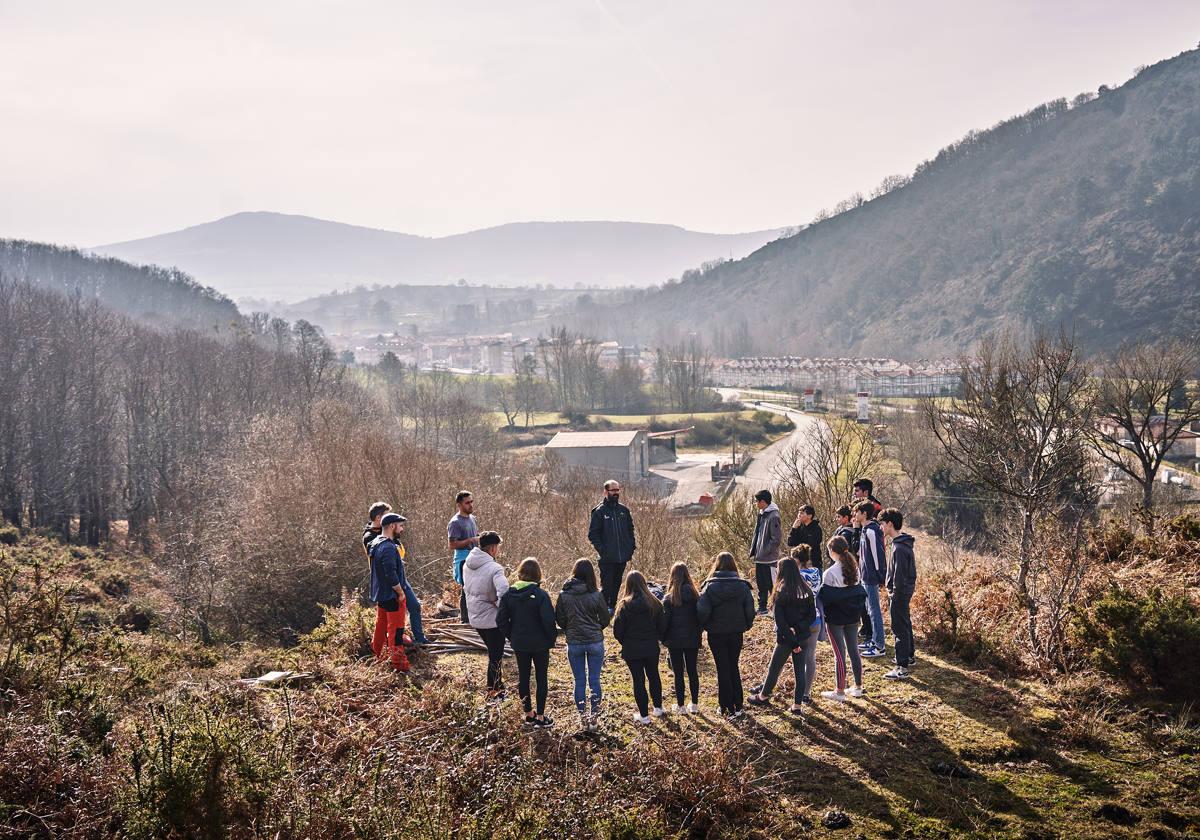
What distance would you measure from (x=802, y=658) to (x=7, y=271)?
126 metres

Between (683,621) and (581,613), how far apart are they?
1008 mm

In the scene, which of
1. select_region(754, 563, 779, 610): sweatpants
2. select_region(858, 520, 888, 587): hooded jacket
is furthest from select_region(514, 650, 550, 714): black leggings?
select_region(754, 563, 779, 610): sweatpants

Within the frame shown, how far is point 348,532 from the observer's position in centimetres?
1891

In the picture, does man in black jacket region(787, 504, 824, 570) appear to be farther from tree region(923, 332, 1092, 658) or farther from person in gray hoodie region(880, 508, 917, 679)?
tree region(923, 332, 1092, 658)

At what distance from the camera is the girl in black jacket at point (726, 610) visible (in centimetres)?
790

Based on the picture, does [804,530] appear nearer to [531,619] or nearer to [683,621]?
[683,621]

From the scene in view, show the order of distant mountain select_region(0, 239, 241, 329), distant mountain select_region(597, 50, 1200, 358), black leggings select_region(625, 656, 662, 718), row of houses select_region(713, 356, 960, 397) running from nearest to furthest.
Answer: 1. black leggings select_region(625, 656, 662, 718)
2. row of houses select_region(713, 356, 960, 397)
3. distant mountain select_region(0, 239, 241, 329)
4. distant mountain select_region(597, 50, 1200, 358)

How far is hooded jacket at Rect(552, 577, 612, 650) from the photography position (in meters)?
7.92

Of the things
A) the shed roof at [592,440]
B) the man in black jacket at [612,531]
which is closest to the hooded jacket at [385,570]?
the man in black jacket at [612,531]

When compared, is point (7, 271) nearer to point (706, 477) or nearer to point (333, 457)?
point (706, 477)

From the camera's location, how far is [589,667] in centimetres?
805

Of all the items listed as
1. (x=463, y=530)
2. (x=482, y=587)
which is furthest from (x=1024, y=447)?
(x=482, y=587)

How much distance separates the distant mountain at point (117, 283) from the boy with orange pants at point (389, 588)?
108 meters

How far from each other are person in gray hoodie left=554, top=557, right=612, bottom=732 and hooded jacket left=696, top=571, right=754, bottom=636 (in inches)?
37.3
